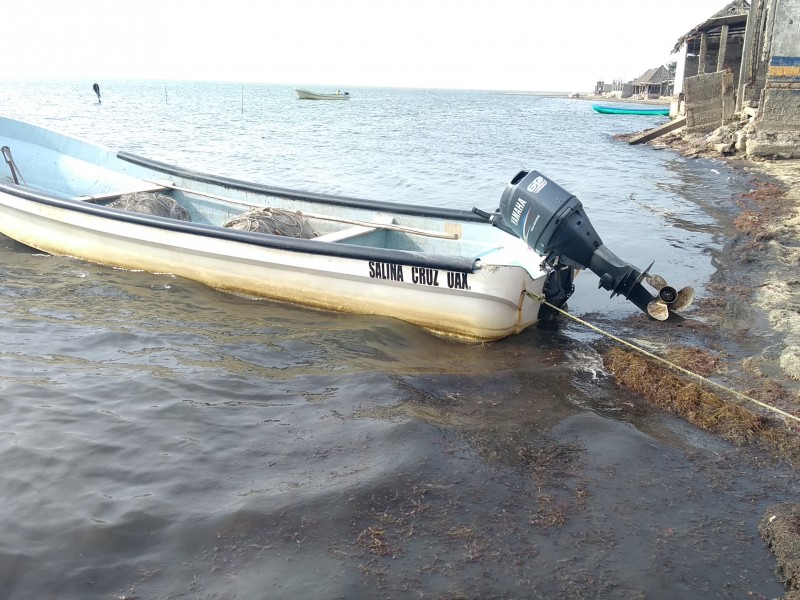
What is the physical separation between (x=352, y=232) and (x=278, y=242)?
0.95m

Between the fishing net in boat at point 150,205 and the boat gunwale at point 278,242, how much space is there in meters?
0.49

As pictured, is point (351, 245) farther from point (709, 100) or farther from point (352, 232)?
point (709, 100)

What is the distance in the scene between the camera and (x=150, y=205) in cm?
760

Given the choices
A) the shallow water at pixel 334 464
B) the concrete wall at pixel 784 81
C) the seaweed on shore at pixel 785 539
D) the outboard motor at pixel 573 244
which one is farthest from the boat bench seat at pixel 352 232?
the concrete wall at pixel 784 81

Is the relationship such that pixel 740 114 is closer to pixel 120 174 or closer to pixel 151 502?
pixel 120 174

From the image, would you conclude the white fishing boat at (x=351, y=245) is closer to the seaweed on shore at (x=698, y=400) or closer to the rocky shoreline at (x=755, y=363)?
the seaweed on shore at (x=698, y=400)

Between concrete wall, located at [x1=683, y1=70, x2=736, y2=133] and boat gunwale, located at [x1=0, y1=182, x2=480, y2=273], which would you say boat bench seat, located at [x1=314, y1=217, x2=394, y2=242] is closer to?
boat gunwale, located at [x1=0, y1=182, x2=480, y2=273]

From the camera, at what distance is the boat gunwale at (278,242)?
5.46 m

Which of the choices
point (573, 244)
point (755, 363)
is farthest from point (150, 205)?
point (755, 363)

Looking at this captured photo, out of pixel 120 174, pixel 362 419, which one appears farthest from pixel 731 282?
pixel 120 174

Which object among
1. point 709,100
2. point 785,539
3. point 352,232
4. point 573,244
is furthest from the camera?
point 709,100

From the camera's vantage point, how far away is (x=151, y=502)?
11.1 ft

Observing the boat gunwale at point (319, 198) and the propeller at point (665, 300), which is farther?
the boat gunwale at point (319, 198)

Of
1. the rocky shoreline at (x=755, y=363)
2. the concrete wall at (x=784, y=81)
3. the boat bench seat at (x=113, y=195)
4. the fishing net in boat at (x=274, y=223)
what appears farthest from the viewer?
the concrete wall at (x=784, y=81)
